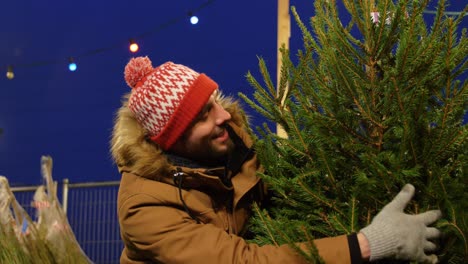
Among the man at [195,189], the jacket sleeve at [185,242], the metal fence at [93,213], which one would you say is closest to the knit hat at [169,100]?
the man at [195,189]

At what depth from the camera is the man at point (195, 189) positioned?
125 cm

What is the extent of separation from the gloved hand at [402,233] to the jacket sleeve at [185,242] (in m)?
0.07

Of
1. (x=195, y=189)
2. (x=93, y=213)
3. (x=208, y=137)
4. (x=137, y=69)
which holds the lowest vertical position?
(x=93, y=213)

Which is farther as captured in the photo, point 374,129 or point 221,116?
point 221,116

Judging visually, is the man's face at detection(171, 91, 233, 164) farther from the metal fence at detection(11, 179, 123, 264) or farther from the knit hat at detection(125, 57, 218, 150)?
the metal fence at detection(11, 179, 123, 264)

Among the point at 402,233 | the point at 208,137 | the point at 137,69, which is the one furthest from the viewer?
the point at 137,69

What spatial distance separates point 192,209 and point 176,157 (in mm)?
215

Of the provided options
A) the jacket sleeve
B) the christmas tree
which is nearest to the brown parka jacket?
the jacket sleeve

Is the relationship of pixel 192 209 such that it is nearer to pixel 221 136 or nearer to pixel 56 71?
pixel 221 136

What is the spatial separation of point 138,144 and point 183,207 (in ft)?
0.93

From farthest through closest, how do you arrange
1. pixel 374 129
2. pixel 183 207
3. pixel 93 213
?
pixel 93 213 → pixel 183 207 → pixel 374 129

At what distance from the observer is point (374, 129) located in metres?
1.35

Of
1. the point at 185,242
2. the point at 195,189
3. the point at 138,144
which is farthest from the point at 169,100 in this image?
the point at 185,242

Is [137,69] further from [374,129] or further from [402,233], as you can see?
[402,233]
